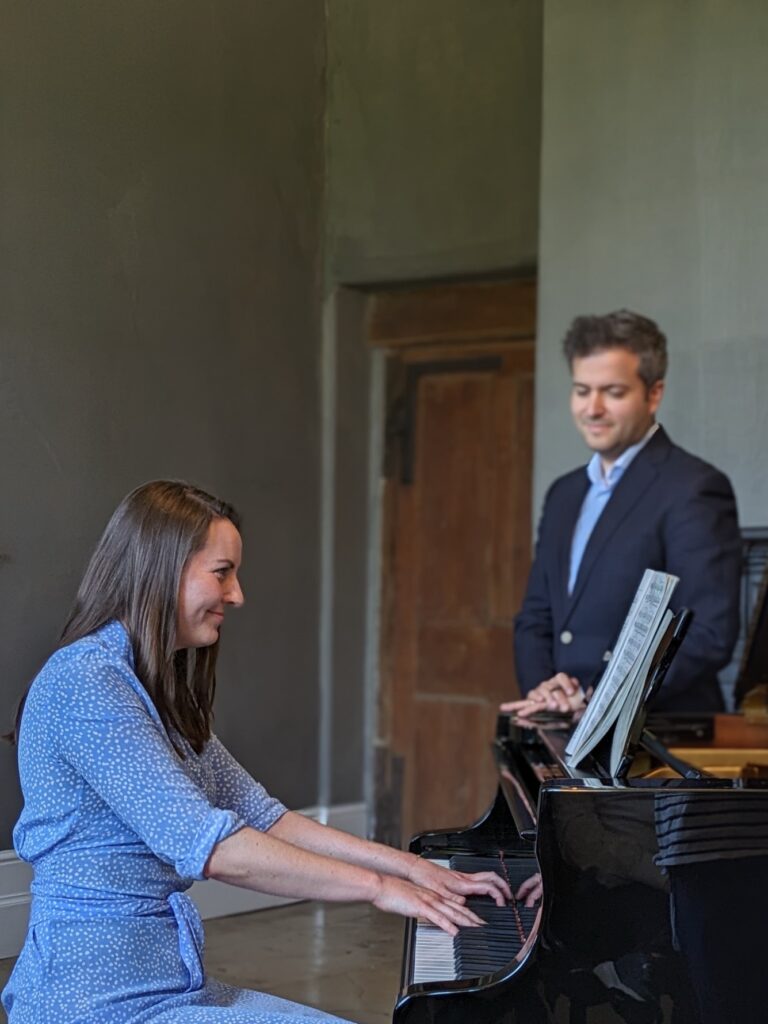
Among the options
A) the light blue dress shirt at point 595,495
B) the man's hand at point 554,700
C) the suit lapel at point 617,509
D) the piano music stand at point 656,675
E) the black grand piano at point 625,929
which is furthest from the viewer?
the light blue dress shirt at point 595,495

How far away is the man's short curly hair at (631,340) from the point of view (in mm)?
4078

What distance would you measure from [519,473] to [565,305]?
2.55 ft

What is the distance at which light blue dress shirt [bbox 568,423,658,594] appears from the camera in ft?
12.9

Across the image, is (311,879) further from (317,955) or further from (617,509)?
(317,955)

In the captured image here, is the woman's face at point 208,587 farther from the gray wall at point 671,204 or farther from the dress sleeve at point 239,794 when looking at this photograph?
the gray wall at point 671,204

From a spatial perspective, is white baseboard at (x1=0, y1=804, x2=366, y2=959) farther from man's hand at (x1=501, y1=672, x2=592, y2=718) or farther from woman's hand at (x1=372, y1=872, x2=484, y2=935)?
woman's hand at (x1=372, y1=872, x2=484, y2=935)

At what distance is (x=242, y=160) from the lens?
4.33m

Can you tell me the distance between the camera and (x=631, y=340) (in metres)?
4.11

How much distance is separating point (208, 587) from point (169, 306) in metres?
2.18

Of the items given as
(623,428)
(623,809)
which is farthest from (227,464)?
(623,809)

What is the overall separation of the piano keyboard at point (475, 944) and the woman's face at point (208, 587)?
525 mm

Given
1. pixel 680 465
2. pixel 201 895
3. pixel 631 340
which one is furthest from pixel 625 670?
pixel 201 895

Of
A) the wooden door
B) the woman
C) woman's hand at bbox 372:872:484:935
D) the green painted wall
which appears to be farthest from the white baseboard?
the green painted wall

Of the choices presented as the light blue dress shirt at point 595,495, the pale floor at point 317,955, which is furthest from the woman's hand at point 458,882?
the light blue dress shirt at point 595,495
